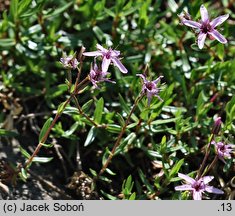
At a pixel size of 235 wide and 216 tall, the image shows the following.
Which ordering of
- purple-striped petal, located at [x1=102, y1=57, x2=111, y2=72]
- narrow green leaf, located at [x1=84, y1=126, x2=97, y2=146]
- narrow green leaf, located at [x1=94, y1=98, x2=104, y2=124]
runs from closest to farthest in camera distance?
purple-striped petal, located at [x1=102, y1=57, x2=111, y2=72] < narrow green leaf, located at [x1=94, y1=98, x2=104, y2=124] < narrow green leaf, located at [x1=84, y1=126, x2=97, y2=146]

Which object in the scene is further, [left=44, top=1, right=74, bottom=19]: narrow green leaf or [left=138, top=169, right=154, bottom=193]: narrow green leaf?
[left=44, top=1, right=74, bottom=19]: narrow green leaf

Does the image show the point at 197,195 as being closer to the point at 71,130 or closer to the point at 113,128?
the point at 113,128

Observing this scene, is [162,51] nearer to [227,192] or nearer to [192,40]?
[192,40]

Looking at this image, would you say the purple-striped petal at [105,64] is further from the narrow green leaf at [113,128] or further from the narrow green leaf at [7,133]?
the narrow green leaf at [7,133]

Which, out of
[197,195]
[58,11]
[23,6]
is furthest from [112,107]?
[197,195]

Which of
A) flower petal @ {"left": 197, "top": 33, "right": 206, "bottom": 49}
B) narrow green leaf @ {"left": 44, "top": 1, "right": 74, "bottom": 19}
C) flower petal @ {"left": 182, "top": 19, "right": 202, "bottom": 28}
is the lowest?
narrow green leaf @ {"left": 44, "top": 1, "right": 74, "bottom": 19}

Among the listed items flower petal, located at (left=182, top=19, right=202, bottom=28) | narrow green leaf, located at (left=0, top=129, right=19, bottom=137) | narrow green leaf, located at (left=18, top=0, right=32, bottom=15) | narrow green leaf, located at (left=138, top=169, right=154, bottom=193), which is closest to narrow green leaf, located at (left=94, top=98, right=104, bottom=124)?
narrow green leaf, located at (left=138, top=169, right=154, bottom=193)

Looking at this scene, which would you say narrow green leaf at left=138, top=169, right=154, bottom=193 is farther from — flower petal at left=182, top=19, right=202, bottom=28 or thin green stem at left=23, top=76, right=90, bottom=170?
flower petal at left=182, top=19, right=202, bottom=28
